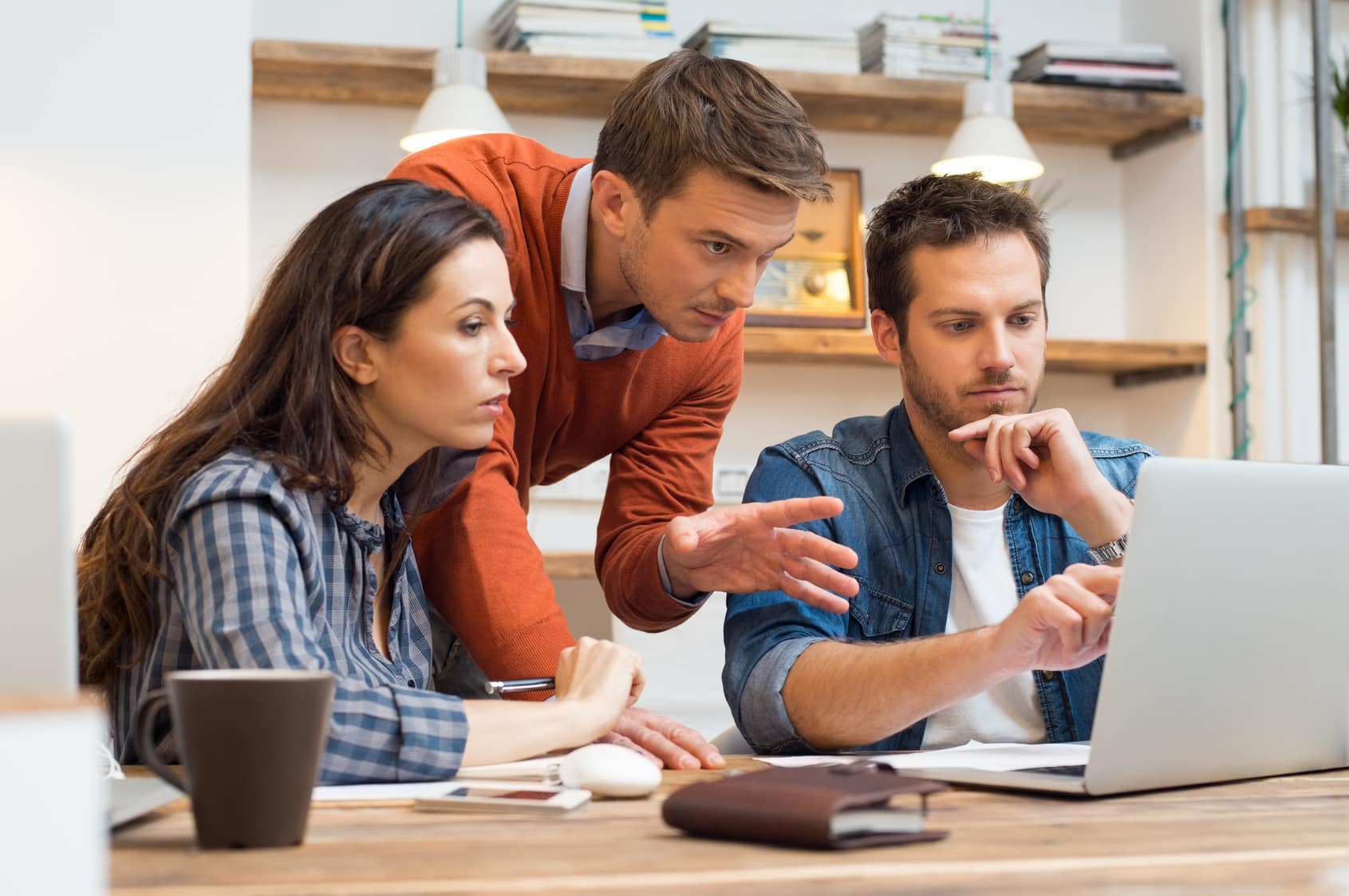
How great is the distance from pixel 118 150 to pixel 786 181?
1531 millimetres

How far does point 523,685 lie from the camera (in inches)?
55.2

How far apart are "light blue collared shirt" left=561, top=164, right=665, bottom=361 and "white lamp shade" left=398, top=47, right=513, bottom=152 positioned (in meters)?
0.94

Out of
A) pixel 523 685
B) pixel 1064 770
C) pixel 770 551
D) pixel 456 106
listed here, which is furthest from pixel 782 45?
pixel 1064 770

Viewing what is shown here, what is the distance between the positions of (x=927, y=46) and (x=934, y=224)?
62.8 inches

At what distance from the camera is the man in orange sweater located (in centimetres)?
148

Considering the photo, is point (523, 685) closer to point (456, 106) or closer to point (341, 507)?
point (341, 507)

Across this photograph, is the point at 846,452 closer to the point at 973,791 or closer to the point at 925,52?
the point at 973,791

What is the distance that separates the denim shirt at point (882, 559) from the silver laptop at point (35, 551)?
834 millimetres

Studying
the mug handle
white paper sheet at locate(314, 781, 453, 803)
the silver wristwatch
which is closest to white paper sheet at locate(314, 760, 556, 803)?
white paper sheet at locate(314, 781, 453, 803)

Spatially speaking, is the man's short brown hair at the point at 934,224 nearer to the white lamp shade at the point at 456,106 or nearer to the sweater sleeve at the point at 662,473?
the sweater sleeve at the point at 662,473

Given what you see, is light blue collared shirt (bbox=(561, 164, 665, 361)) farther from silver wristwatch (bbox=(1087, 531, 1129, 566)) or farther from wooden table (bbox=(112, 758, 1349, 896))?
wooden table (bbox=(112, 758, 1349, 896))

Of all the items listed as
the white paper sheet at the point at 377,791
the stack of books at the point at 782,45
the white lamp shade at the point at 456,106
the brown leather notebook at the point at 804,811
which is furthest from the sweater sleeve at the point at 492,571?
the stack of books at the point at 782,45

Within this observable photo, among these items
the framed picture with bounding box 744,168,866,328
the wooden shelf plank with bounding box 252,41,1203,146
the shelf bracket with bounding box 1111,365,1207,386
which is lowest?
the shelf bracket with bounding box 1111,365,1207,386

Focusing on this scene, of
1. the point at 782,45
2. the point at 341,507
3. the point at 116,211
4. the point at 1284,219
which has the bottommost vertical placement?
the point at 341,507
